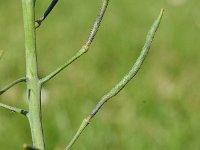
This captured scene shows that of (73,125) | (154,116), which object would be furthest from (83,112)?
(154,116)

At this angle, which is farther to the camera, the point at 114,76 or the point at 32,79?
the point at 114,76

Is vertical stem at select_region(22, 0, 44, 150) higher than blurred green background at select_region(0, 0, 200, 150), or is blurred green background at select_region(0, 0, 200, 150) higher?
vertical stem at select_region(22, 0, 44, 150)

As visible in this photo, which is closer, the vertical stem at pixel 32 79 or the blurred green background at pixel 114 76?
the vertical stem at pixel 32 79

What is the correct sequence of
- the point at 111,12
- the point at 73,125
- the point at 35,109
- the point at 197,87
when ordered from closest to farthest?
the point at 35,109 → the point at 73,125 → the point at 197,87 → the point at 111,12

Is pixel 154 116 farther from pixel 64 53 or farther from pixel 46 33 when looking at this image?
pixel 46 33

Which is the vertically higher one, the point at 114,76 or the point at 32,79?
the point at 32,79
